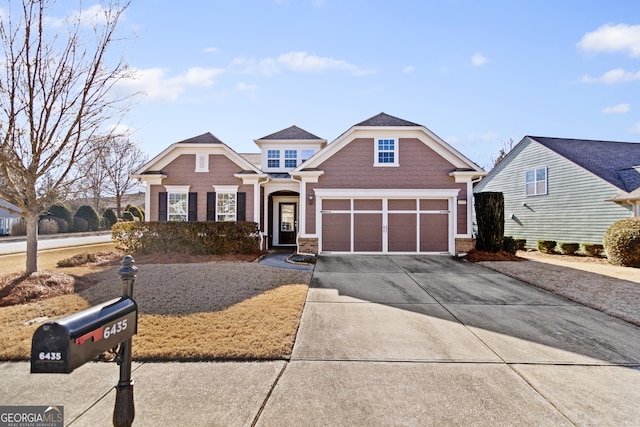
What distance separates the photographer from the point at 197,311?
5316 millimetres

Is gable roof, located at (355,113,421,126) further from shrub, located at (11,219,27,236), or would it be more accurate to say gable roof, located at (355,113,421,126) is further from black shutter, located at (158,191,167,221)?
shrub, located at (11,219,27,236)

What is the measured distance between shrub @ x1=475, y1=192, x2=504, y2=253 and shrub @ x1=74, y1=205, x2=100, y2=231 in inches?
1369

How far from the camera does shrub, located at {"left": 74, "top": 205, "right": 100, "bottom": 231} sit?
3117 cm

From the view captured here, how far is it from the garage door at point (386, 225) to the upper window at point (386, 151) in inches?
62.6

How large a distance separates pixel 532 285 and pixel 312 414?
23.5ft

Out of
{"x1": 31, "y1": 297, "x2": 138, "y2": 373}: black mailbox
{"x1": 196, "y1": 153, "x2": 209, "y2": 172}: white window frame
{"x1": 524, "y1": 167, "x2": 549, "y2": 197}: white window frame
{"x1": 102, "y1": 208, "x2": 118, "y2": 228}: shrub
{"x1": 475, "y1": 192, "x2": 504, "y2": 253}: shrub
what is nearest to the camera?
{"x1": 31, "y1": 297, "x2": 138, "y2": 373}: black mailbox

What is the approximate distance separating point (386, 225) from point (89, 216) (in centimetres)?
3184

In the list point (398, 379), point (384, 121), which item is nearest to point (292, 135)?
point (384, 121)

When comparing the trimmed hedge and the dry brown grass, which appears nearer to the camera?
the dry brown grass

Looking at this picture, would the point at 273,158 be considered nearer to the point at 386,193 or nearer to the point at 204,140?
the point at 204,140

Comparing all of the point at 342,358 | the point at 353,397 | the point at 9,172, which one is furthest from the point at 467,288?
the point at 9,172

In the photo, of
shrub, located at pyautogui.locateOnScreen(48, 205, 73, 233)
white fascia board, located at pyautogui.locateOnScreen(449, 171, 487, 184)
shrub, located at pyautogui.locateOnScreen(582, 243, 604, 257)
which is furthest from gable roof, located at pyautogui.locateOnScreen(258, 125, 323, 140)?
shrub, located at pyautogui.locateOnScreen(48, 205, 73, 233)

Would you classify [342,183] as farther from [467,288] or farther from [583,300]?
[583,300]

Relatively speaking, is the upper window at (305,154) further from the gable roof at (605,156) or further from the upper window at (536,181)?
the gable roof at (605,156)
